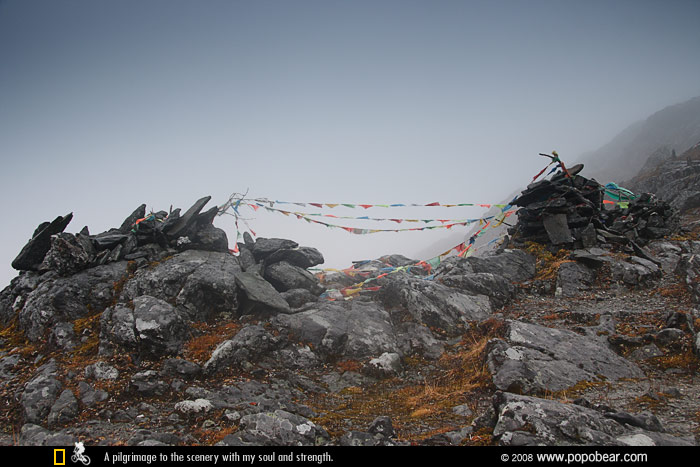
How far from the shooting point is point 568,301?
13.4 m

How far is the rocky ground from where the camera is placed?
248 inches

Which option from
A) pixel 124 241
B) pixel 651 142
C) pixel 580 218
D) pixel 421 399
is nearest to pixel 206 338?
pixel 421 399

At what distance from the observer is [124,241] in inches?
577

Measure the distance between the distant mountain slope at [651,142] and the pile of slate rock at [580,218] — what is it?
83333 mm

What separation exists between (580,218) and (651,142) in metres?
127

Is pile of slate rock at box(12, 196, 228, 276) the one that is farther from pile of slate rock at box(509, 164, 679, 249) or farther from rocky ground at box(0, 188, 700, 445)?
pile of slate rock at box(509, 164, 679, 249)

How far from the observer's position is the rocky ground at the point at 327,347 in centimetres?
629

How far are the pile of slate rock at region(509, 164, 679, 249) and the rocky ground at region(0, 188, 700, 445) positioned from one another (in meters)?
0.99
